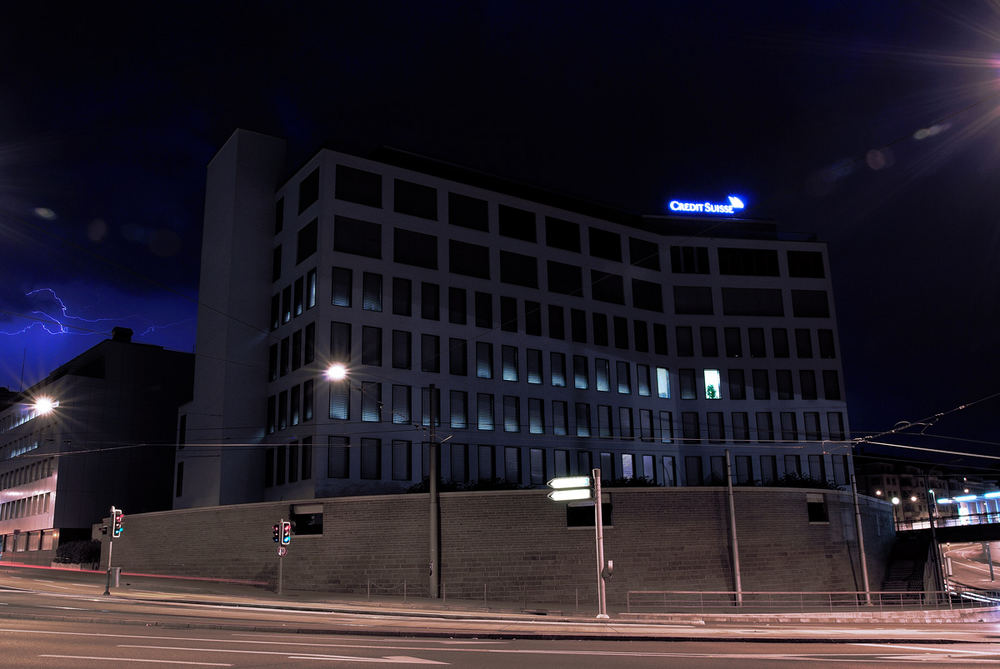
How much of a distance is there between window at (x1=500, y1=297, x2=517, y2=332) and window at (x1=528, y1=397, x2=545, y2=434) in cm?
479

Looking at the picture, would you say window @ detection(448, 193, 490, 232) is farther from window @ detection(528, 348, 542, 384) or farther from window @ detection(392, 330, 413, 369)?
window @ detection(528, 348, 542, 384)

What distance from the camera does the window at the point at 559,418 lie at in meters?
53.8

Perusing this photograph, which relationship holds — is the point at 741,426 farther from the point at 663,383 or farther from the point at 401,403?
the point at 401,403

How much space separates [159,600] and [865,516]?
37.4m

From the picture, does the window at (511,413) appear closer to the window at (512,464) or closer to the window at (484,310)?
the window at (512,464)

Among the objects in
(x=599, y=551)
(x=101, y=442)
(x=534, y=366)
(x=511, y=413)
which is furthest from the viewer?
(x=101, y=442)

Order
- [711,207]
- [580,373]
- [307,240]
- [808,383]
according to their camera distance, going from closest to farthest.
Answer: [307,240]
[580,373]
[808,383]
[711,207]

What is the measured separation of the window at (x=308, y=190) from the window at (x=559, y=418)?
19.8 metres

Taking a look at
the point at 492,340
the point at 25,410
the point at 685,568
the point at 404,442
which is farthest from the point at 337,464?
the point at 25,410

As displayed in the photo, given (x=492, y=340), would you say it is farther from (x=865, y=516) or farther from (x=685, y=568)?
(x=865, y=516)

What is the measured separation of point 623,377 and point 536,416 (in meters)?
8.67

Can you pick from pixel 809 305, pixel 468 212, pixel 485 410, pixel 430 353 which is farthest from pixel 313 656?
pixel 809 305

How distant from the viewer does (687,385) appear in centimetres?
6269

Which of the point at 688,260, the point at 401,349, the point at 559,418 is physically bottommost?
the point at 559,418
